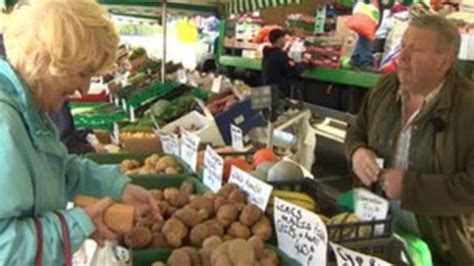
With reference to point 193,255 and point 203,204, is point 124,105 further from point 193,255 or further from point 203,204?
point 193,255

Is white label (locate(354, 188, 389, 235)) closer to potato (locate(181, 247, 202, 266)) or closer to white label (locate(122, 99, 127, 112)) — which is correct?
potato (locate(181, 247, 202, 266))

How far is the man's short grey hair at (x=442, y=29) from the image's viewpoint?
7.00 feet

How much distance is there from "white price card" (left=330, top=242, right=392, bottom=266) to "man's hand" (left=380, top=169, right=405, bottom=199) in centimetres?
61

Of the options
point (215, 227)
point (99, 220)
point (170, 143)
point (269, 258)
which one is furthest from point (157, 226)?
point (170, 143)

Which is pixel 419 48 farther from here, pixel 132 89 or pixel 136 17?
pixel 136 17

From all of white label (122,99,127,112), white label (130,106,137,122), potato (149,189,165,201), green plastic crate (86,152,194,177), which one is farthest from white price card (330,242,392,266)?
→ white label (122,99,127,112)

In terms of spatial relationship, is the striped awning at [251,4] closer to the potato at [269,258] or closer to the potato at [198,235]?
the potato at [198,235]

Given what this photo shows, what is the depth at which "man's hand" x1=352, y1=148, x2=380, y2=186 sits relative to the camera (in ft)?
6.89

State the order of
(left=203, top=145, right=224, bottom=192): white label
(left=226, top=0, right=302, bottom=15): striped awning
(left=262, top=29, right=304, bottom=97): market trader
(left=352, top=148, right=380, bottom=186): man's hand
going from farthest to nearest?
(left=262, top=29, right=304, bottom=97): market trader
(left=226, top=0, right=302, bottom=15): striped awning
(left=203, top=145, right=224, bottom=192): white label
(left=352, top=148, right=380, bottom=186): man's hand

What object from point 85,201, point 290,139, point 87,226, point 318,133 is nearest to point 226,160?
point 290,139

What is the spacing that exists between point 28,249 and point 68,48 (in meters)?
0.43

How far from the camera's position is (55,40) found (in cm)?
117

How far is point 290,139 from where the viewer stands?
134 inches

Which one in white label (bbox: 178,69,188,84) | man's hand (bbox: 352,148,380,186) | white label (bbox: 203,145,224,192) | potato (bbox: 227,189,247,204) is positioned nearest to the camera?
potato (bbox: 227,189,247,204)
